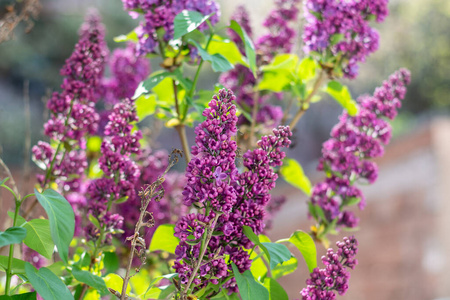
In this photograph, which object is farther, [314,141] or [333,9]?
[314,141]

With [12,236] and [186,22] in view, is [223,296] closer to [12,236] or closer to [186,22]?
[12,236]

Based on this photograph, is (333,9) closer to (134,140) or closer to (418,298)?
(134,140)

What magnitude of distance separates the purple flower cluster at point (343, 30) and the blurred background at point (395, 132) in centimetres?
29

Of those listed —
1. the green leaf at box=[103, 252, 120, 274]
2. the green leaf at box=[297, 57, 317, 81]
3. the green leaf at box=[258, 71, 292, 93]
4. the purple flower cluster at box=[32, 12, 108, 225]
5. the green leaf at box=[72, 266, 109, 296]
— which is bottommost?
the green leaf at box=[72, 266, 109, 296]

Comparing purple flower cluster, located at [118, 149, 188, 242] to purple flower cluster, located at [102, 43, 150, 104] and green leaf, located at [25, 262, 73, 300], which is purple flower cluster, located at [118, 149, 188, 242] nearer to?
purple flower cluster, located at [102, 43, 150, 104]

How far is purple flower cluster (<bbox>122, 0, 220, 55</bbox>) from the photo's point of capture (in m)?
0.65

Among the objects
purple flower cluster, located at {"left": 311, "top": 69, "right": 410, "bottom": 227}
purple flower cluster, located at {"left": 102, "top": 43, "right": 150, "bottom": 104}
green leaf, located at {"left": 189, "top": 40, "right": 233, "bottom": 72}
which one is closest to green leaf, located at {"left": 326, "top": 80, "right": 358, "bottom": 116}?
purple flower cluster, located at {"left": 311, "top": 69, "right": 410, "bottom": 227}

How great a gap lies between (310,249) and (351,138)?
0.27 metres

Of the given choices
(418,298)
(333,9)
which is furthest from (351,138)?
(418,298)

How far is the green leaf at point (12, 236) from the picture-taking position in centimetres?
37

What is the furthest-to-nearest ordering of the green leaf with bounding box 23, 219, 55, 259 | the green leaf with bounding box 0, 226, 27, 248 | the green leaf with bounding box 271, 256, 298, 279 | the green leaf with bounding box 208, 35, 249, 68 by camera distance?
the green leaf with bounding box 208, 35, 249, 68 → the green leaf with bounding box 271, 256, 298, 279 → the green leaf with bounding box 23, 219, 55, 259 → the green leaf with bounding box 0, 226, 27, 248

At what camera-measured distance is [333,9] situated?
2.41 feet

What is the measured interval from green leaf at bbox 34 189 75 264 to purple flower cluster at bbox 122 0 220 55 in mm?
302

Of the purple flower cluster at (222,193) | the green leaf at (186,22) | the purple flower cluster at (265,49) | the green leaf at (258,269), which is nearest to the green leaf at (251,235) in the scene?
the purple flower cluster at (222,193)
